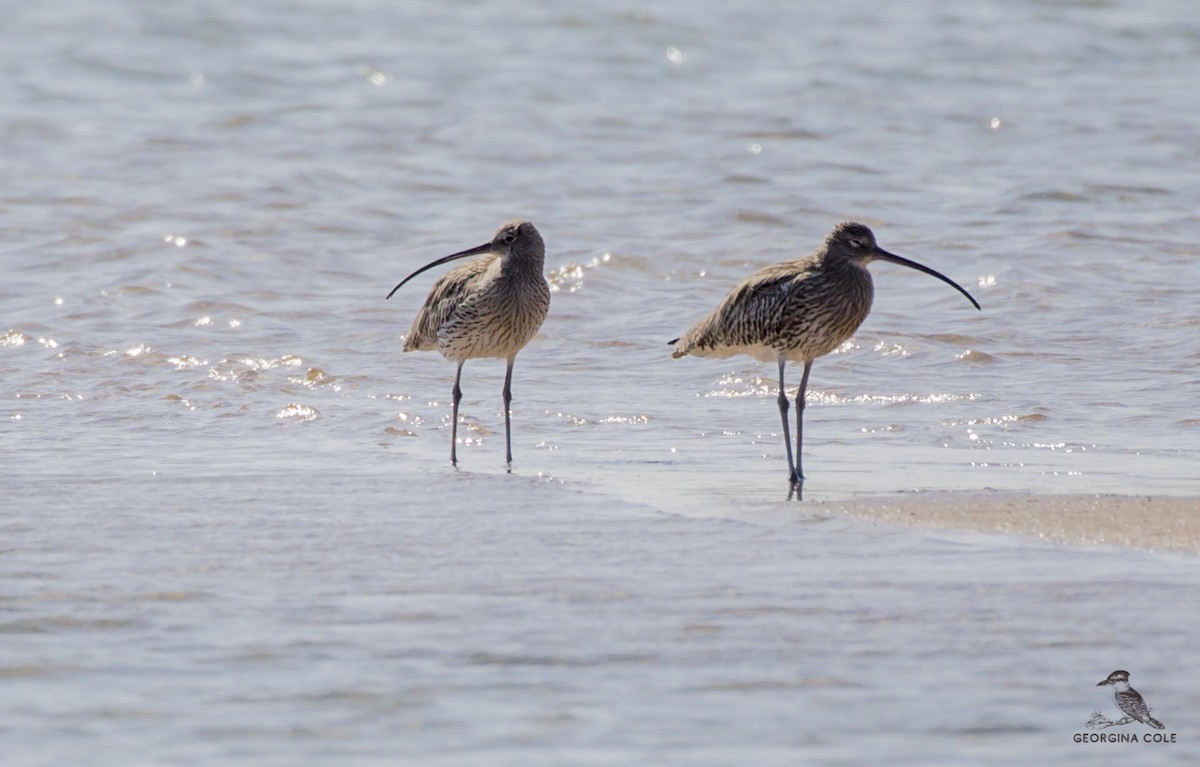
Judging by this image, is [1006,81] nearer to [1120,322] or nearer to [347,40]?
[347,40]

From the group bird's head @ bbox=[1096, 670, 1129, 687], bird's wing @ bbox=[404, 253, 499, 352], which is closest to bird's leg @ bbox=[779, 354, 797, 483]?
bird's wing @ bbox=[404, 253, 499, 352]

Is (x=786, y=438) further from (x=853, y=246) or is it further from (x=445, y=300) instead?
(x=445, y=300)

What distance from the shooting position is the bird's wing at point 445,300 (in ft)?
30.6

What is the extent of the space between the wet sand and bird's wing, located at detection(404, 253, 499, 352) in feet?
9.84

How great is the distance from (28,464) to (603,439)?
102 inches

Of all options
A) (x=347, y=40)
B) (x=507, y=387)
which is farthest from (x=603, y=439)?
(x=347, y=40)

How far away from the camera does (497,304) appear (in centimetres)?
910

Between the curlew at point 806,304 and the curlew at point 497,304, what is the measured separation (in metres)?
0.98

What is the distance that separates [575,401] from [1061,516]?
3.70 m

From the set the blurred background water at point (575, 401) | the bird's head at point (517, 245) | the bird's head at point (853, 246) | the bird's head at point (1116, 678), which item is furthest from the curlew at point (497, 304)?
the bird's head at point (1116, 678)

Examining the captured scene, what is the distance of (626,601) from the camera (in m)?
5.42

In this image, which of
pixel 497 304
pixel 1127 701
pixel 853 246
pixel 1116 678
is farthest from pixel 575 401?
pixel 1127 701

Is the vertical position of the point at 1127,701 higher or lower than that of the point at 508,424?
lower

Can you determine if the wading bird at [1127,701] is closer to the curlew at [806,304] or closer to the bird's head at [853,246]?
the curlew at [806,304]
